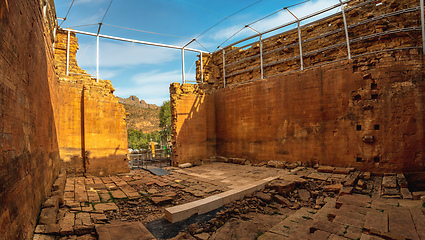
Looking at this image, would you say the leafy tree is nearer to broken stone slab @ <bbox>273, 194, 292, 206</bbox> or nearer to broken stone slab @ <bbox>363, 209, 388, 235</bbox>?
broken stone slab @ <bbox>273, 194, 292, 206</bbox>

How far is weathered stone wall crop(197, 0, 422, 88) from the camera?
8398mm

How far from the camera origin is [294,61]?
1145 centimetres

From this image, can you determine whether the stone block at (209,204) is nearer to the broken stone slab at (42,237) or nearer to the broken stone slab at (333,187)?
the broken stone slab at (42,237)

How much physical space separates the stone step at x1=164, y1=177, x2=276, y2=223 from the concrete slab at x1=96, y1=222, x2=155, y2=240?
2.87 feet

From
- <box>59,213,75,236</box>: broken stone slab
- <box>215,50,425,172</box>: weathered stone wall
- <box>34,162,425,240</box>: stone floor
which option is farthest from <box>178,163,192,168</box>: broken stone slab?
<box>59,213,75,236</box>: broken stone slab

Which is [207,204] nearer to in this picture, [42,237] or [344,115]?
[42,237]

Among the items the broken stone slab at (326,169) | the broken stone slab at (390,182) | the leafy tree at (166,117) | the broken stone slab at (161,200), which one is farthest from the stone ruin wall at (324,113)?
the leafy tree at (166,117)

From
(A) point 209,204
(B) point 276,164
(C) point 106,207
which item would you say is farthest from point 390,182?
(C) point 106,207

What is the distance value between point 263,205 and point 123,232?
4.01 m

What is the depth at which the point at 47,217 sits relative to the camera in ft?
14.3

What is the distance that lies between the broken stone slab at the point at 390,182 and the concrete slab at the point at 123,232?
7.04 m

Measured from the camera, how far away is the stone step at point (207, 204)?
18.4ft

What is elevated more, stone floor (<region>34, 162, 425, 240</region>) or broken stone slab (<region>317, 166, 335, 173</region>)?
broken stone slab (<region>317, 166, 335, 173</region>)

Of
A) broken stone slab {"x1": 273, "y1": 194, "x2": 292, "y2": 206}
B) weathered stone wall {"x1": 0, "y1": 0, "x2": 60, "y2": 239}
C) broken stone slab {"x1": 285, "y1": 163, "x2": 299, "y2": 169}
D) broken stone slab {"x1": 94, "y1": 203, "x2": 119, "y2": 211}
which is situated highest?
weathered stone wall {"x1": 0, "y1": 0, "x2": 60, "y2": 239}
